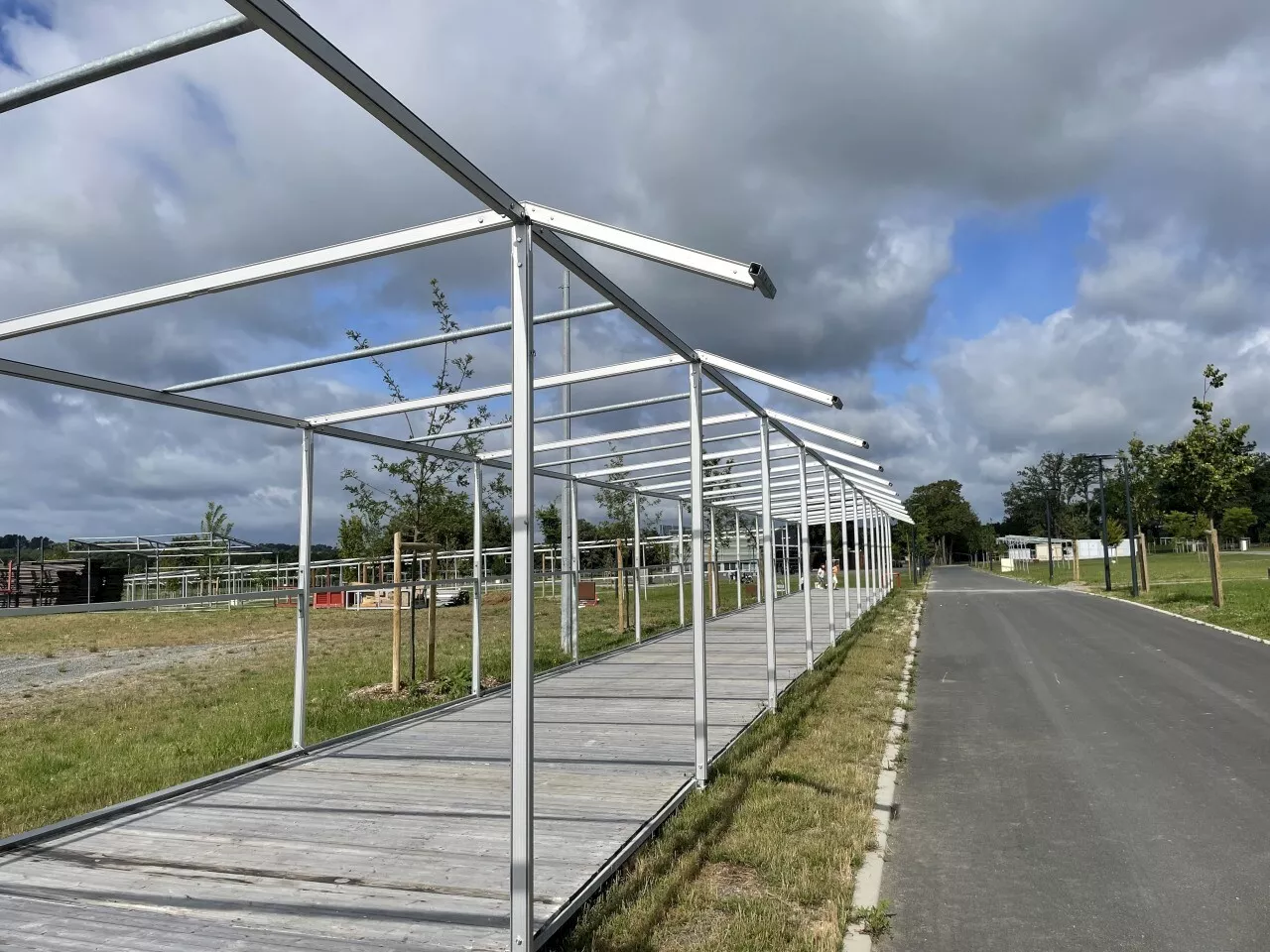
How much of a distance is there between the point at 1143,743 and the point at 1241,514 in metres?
58.6

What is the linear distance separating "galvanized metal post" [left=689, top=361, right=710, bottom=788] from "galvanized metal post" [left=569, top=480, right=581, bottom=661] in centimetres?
575

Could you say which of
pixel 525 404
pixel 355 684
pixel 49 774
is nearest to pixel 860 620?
pixel 355 684

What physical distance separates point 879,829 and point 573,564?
8.08 meters

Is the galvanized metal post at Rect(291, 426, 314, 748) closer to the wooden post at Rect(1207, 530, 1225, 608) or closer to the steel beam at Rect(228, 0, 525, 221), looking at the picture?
the steel beam at Rect(228, 0, 525, 221)

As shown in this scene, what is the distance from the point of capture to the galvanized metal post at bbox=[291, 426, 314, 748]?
647 centimetres

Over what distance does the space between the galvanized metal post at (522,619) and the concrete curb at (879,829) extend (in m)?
1.37

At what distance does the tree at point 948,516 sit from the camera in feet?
368

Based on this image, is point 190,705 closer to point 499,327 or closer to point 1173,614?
point 499,327

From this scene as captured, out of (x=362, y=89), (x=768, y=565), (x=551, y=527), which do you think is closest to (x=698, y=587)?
(x=768, y=565)

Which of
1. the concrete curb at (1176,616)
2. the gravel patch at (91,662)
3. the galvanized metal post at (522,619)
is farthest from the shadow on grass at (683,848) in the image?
the gravel patch at (91,662)

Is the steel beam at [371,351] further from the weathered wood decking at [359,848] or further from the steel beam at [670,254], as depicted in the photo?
the weathered wood decking at [359,848]

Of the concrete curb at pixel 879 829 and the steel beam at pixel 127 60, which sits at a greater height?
the steel beam at pixel 127 60

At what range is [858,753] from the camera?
6555mm

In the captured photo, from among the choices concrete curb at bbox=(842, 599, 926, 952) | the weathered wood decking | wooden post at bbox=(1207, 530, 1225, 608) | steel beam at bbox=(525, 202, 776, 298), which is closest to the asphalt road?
concrete curb at bbox=(842, 599, 926, 952)
